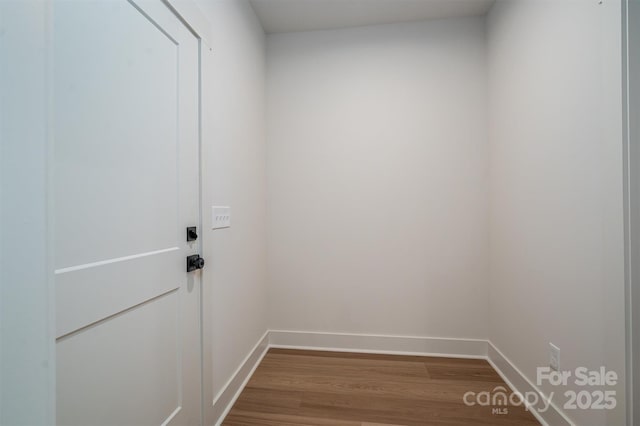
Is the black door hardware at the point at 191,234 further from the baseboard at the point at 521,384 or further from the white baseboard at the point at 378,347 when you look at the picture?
the baseboard at the point at 521,384

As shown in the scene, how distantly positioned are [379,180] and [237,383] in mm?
Result: 1769

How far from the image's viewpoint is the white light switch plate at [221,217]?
1.54m

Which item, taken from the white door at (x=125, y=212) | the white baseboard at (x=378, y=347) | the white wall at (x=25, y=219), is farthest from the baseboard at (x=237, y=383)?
the white wall at (x=25, y=219)

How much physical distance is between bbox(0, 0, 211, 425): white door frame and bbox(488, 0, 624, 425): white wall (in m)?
1.79

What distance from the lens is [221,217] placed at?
63.8 inches

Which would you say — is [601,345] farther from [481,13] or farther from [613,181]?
[481,13]

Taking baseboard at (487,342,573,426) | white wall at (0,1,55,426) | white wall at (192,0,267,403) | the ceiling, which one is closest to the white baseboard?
baseboard at (487,342,573,426)

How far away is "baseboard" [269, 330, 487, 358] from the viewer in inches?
88.2

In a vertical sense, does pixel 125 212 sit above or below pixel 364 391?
above

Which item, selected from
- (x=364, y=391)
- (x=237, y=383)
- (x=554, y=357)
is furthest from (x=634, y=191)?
(x=237, y=383)

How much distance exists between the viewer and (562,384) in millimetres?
1415

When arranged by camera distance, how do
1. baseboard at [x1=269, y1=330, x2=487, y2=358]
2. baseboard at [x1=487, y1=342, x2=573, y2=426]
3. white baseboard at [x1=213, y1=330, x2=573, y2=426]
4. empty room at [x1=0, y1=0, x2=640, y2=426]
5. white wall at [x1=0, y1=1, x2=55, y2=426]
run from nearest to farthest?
→ white wall at [x1=0, y1=1, x2=55, y2=426] < empty room at [x1=0, y1=0, x2=640, y2=426] < baseboard at [x1=487, y1=342, x2=573, y2=426] < white baseboard at [x1=213, y1=330, x2=573, y2=426] < baseboard at [x1=269, y1=330, x2=487, y2=358]

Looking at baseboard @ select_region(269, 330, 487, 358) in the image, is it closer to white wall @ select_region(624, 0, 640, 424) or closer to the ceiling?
white wall @ select_region(624, 0, 640, 424)

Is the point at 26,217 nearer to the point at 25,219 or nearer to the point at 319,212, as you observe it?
the point at 25,219
